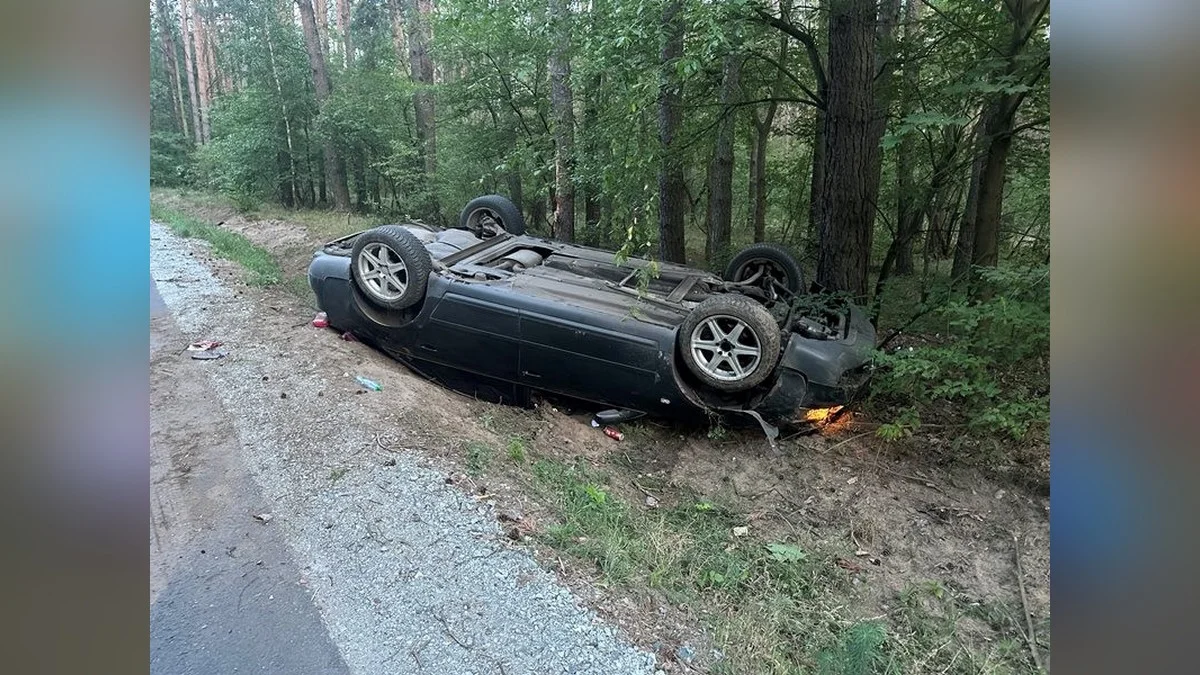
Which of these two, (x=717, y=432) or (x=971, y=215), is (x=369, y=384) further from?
(x=971, y=215)

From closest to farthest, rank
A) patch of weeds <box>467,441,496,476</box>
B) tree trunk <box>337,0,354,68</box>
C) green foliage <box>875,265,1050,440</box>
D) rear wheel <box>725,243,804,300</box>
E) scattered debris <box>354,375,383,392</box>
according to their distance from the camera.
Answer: green foliage <box>875,265,1050,440</box> → patch of weeds <box>467,441,496,476</box> → scattered debris <box>354,375,383,392</box> → rear wheel <box>725,243,804,300</box> → tree trunk <box>337,0,354,68</box>

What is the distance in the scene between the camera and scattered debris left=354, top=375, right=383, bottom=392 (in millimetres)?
5586

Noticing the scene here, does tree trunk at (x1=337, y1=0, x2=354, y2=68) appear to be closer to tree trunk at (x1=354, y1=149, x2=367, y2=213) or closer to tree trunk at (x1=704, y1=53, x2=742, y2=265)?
tree trunk at (x1=354, y1=149, x2=367, y2=213)

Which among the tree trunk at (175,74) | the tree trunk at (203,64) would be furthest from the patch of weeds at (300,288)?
the tree trunk at (203,64)

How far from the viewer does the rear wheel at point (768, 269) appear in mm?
6949

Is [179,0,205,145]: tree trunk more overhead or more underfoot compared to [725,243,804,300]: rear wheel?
more overhead

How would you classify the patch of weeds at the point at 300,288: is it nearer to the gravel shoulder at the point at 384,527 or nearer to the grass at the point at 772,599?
the gravel shoulder at the point at 384,527

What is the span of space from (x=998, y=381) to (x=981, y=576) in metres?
1.43

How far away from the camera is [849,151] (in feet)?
21.9

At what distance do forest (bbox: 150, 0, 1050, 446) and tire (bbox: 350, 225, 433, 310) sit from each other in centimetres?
190

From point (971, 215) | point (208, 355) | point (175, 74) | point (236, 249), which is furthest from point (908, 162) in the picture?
point (175, 74)

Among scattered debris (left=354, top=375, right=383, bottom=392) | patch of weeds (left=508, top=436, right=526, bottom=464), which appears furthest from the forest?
scattered debris (left=354, top=375, right=383, bottom=392)
